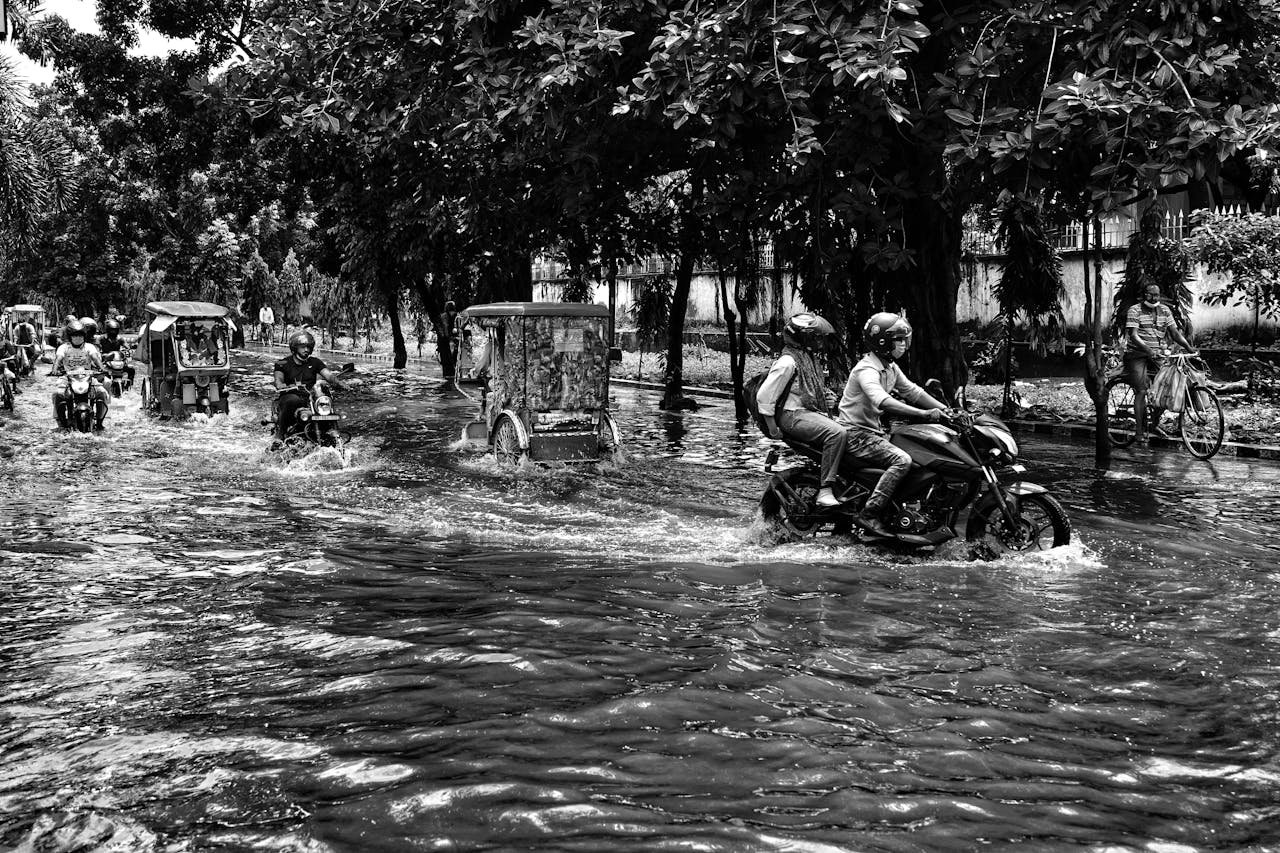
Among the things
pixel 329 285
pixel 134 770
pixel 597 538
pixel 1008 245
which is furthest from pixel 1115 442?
pixel 329 285

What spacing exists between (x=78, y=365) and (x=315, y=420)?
6277mm

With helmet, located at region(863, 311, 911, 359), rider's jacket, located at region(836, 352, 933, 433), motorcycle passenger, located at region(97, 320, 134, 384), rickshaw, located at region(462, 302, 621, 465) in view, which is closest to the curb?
rickshaw, located at region(462, 302, 621, 465)

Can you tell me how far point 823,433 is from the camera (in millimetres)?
8977

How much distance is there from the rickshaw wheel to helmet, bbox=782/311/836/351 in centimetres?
554

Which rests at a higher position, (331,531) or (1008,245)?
(1008,245)

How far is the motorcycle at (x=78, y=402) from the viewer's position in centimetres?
1820

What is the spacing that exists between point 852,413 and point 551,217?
8.99 m

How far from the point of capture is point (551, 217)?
17016 millimetres

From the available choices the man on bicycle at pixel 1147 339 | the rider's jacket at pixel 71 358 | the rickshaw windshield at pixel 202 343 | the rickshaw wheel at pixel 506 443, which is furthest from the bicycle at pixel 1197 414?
the rickshaw windshield at pixel 202 343

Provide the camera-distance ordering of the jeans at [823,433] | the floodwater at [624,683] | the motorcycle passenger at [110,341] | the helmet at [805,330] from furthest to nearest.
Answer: the motorcycle passenger at [110,341] < the helmet at [805,330] < the jeans at [823,433] < the floodwater at [624,683]

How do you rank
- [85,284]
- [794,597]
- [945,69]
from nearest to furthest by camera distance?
[794,597]
[945,69]
[85,284]

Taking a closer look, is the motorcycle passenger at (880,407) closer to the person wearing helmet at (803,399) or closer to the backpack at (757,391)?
the person wearing helmet at (803,399)

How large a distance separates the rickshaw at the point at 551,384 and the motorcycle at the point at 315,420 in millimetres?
1902

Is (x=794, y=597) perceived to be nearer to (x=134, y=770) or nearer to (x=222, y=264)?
(x=134, y=770)
